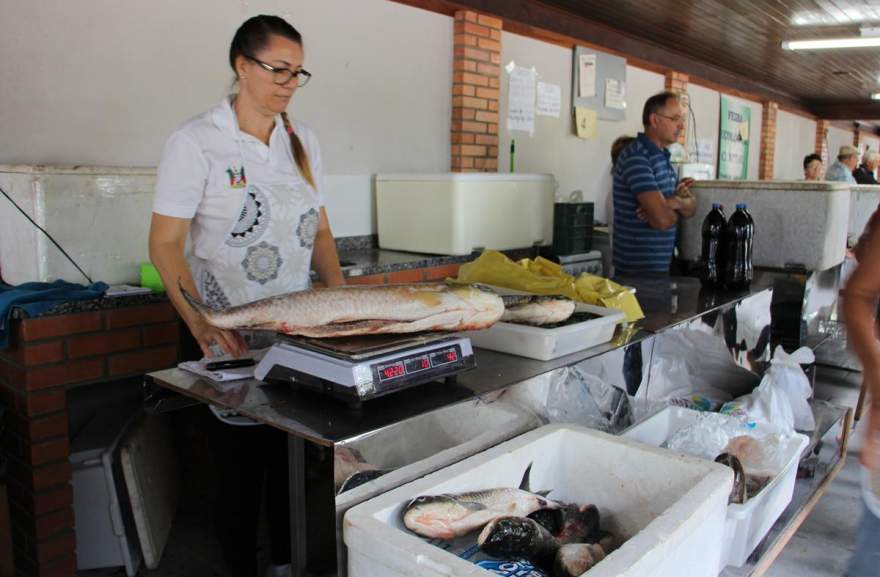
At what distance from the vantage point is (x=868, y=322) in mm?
1393

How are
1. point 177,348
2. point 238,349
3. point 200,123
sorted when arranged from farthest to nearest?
point 177,348, point 200,123, point 238,349

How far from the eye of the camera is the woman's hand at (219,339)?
60.2 inches

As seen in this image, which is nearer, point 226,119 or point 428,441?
point 428,441

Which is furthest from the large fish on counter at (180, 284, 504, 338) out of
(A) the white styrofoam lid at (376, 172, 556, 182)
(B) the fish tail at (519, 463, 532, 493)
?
(A) the white styrofoam lid at (376, 172, 556, 182)

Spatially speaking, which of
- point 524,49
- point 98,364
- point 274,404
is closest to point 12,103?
point 98,364

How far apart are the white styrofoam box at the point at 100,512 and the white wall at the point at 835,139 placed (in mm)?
13404

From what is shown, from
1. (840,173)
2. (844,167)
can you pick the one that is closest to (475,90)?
(840,173)

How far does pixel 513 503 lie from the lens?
1208mm

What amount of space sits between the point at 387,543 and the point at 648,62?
21.2 feet

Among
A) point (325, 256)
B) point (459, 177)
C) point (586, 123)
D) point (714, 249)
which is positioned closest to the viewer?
point (325, 256)

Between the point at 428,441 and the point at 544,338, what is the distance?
438mm

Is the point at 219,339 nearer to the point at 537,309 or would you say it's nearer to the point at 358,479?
the point at 358,479

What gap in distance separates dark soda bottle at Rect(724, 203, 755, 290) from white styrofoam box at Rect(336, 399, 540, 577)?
1.64 metres

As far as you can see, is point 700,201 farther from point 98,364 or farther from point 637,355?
point 98,364
